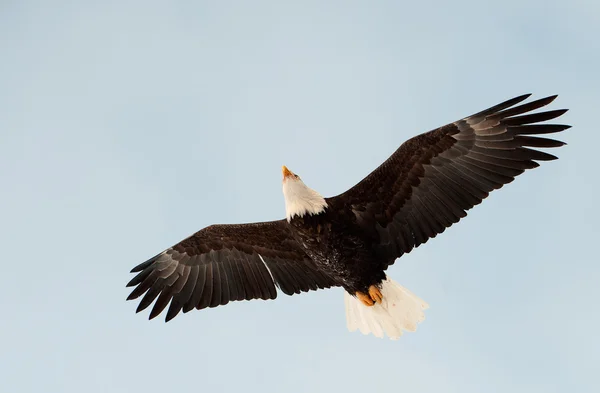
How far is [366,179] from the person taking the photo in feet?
35.0

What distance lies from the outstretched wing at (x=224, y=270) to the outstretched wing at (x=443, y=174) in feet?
3.82

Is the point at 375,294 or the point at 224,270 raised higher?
the point at 224,270

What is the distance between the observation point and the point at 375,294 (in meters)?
11.2

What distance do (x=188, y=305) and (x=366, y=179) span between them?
3.05m

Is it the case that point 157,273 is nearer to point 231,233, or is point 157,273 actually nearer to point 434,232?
point 231,233

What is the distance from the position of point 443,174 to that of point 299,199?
179cm

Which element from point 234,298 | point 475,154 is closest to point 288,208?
point 234,298

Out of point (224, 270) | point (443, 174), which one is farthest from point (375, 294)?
point (224, 270)

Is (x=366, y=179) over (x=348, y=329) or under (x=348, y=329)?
over

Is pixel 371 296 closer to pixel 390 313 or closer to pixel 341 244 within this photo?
pixel 390 313

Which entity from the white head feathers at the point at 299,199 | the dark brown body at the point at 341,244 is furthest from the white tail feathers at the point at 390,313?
the white head feathers at the point at 299,199

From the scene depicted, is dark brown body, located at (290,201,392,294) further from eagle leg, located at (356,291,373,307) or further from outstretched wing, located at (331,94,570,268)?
eagle leg, located at (356,291,373,307)

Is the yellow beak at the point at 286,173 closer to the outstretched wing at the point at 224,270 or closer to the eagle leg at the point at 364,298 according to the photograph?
the outstretched wing at the point at 224,270

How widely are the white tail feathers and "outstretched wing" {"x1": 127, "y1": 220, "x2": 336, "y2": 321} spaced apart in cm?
60
